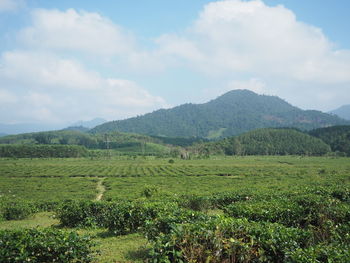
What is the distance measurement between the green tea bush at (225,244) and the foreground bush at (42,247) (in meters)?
2.55

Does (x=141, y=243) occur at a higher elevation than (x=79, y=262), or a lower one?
lower

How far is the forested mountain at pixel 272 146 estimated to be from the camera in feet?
570

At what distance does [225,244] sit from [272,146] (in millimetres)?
189795

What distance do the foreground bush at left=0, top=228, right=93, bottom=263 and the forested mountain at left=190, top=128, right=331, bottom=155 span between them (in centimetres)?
17204

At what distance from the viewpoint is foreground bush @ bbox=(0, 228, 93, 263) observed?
7347 mm

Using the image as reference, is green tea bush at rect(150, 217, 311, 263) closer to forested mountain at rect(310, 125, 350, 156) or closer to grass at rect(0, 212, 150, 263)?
grass at rect(0, 212, 150, 263)

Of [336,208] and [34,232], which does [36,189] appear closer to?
[34,232]

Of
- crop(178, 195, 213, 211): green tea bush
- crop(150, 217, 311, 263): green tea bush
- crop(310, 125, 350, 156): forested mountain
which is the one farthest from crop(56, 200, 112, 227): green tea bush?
crop(310, 125, 350, 156): forested mountain

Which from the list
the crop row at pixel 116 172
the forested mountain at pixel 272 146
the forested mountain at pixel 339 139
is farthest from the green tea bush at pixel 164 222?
the forested mountain at pixel 339 139

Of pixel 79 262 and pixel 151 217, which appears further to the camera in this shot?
pixel 151 217

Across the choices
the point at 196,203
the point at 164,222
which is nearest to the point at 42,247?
the point at 164,222

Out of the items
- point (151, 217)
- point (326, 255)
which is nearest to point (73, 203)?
point (151, 217)

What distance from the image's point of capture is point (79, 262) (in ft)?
27.6

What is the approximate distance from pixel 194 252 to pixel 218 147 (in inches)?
7338
